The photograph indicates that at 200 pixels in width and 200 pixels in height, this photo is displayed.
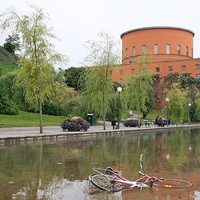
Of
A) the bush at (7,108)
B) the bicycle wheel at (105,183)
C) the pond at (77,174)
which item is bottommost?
the pond at (77,174)

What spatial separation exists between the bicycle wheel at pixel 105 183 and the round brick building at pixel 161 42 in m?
79.2

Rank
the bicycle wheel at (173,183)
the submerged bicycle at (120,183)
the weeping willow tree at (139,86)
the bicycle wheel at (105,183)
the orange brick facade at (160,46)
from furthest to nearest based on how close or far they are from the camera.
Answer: the orange brick facade at (160,46), the weeping willow tree at (139,86), the bicycle wheel at (173,183), the submerged bicycle at (120,183), the bicycle wheel at (105,183)

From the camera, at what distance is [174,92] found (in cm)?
4644

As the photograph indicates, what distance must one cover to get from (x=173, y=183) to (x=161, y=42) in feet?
269

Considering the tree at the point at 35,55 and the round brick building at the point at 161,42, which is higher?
the round brick building at the point at 161,42

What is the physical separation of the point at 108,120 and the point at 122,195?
39029mm

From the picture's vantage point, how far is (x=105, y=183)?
7.87 m

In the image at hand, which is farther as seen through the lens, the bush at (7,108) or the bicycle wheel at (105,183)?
the bush at (7,108)

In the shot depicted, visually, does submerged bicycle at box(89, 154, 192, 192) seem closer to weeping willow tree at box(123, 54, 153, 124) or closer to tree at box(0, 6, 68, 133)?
tree at box(0, 6, 68, 133)

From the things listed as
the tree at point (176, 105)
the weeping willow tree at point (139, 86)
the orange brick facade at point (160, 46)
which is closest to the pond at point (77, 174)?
the weeping willow tree at point (139, 86)

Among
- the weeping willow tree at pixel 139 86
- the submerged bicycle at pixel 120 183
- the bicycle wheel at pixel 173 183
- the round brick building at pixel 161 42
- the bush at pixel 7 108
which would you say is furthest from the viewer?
the round brick building at pixel 161 42

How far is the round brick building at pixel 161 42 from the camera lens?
87.1 metres

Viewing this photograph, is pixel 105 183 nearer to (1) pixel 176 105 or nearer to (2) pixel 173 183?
(2) pixel 173 183

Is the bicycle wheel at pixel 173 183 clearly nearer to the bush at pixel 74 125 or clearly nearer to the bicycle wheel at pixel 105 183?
the bicycle wheel at pixel 105 183
